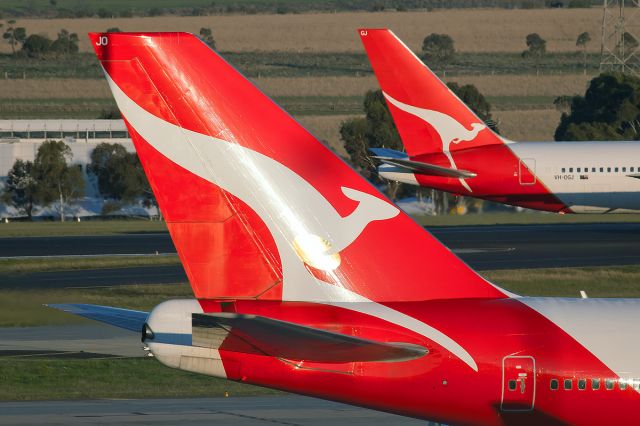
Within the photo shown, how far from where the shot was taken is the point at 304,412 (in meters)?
24.2

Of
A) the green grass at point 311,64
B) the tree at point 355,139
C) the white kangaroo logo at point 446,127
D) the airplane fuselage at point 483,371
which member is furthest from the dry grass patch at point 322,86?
the airplane fuselage at point 483,371

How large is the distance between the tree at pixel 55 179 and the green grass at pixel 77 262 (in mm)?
42332

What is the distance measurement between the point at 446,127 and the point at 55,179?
149ft

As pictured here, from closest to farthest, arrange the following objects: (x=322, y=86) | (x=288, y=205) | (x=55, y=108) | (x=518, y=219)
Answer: (x=288, y=205) → (x=518, y=219) → (x=55, y=108) → (x=322, y=86)

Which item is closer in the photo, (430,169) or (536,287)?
(536,287)

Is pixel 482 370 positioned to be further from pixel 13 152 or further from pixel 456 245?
pixel 13 152

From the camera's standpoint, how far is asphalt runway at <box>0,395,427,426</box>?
76.1 feet

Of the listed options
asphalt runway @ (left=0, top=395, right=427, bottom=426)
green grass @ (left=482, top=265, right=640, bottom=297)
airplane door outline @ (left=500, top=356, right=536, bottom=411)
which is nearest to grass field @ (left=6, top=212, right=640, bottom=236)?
green grass @ (left=482, top=265, right=640, bottom=297)

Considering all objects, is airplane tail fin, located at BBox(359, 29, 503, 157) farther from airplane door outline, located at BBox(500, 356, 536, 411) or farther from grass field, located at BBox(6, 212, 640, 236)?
airplane door outline, located at BBox(500, 356, 536, 411)

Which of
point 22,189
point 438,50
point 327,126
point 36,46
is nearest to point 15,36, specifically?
point 36,46

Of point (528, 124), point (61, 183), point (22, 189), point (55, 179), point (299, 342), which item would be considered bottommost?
point (299, 342)

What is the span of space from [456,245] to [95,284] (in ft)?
63.6

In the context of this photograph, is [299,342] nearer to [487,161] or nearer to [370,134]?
[487,161]

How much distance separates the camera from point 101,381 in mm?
28531
